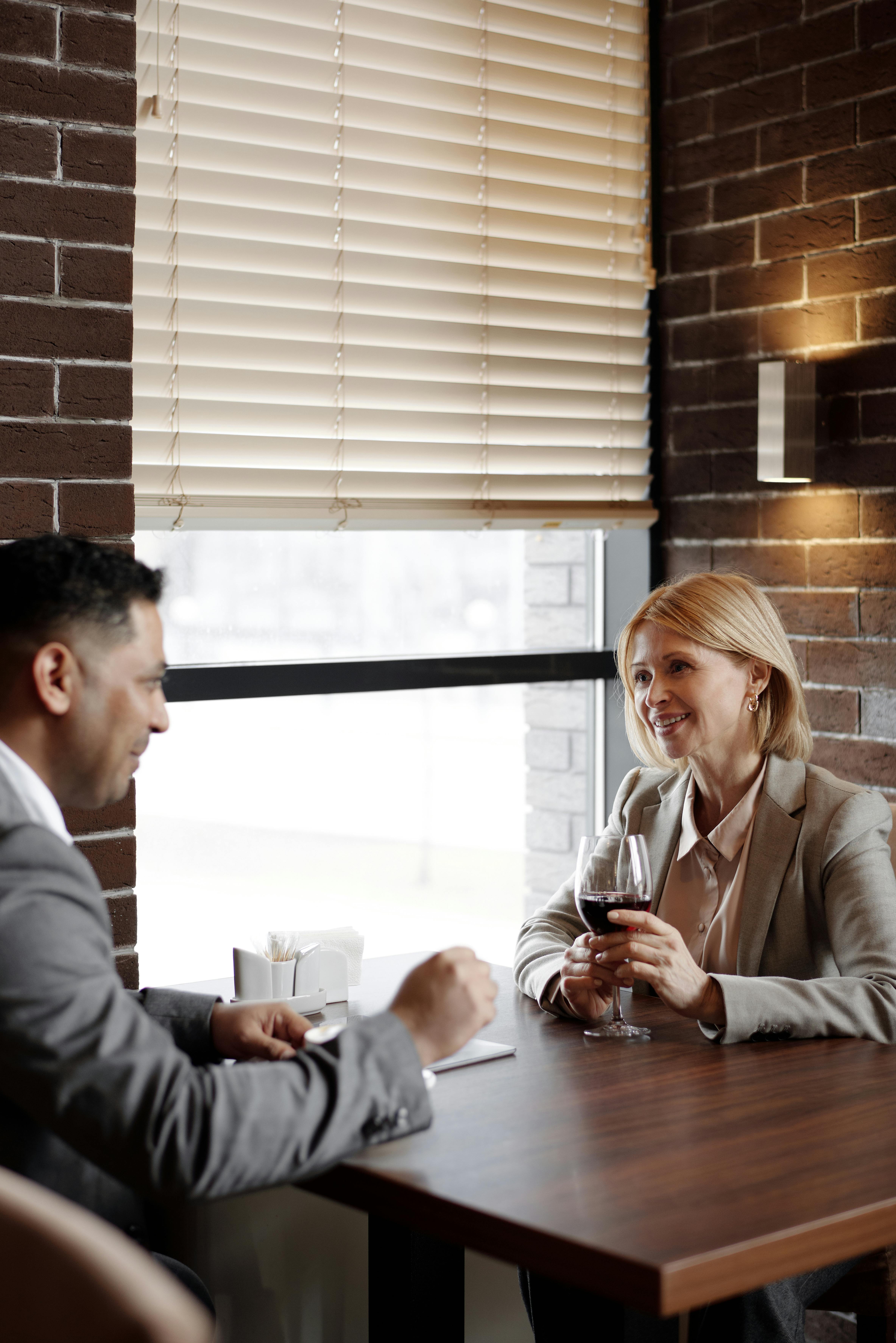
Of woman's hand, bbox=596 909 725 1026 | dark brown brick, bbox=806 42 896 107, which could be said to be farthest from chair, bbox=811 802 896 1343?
dark brown brick, bbox=806 42 896 107

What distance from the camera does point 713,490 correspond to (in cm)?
314

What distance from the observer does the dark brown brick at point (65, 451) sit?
2.00 meters

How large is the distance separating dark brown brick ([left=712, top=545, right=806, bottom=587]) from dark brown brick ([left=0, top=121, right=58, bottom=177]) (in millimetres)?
1678

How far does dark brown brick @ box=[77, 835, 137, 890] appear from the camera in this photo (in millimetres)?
2086

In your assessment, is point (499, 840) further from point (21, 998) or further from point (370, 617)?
point (21, 998)

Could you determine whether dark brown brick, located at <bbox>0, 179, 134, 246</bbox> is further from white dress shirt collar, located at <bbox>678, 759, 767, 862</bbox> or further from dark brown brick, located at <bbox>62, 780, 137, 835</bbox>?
white dress shirt collar, located at <bbox>678, 759, 767, 862</bbox>

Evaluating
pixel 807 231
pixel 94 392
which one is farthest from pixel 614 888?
pixel 807 231

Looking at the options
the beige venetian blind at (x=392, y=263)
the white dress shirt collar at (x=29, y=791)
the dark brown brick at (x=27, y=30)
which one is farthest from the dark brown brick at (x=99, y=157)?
the white dress shirt collar at (x=29, y=791)

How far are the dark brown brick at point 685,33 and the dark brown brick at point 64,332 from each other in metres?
1.71

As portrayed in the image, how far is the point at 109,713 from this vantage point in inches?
50.1

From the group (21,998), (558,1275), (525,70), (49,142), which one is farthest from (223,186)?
(558,1275)

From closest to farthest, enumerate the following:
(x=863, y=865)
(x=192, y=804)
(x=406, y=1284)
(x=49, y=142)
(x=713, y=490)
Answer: (x=406, y=1284), (x=863, y=865), (x=49, y=142), (x=192, y=804), (x=713, y=490)

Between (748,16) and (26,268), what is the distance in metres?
1.81

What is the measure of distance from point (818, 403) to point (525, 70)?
97 centimetres
